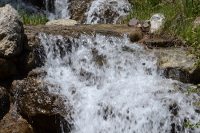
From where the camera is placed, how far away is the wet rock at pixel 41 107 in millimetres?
4285

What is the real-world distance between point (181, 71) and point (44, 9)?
25.4ft

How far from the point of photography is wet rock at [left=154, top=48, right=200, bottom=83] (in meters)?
5.22

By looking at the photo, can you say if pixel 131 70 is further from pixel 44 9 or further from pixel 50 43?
pixel 44 9

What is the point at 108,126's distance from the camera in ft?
14.0

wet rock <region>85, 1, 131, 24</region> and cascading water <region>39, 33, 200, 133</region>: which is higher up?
wet rock <region>85, 1, 131, 24</region>

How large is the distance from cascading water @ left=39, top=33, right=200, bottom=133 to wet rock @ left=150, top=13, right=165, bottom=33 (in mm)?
1132

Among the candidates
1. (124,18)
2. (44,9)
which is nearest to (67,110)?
(124,18)

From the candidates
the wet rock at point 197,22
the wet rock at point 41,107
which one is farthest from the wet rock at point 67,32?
the wet rock at point 197,22

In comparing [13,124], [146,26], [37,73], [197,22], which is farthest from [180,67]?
[13,124]

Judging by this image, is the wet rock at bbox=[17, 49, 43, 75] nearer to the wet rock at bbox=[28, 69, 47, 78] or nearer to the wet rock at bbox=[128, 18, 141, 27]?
the wet rock at bbox=[28, 69, 47, 78]

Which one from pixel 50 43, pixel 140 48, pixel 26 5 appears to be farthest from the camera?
pixel 26 5

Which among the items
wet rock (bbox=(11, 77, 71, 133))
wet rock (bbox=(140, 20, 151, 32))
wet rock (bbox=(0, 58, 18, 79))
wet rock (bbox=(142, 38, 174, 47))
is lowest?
wet rock (bbox=(11, 77, 71, 133))

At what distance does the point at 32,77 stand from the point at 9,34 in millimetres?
934

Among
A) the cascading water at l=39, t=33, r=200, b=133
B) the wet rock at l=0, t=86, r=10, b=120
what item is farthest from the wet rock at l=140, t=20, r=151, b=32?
the wet rock at l=0, t=86, r=10, b=120
